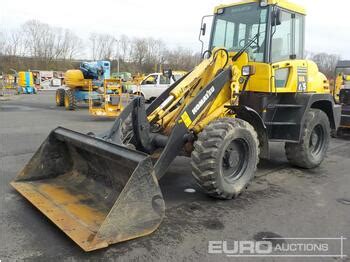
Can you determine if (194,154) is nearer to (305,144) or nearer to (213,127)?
(213,127)

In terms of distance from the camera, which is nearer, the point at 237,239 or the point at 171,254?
the point at 171,254

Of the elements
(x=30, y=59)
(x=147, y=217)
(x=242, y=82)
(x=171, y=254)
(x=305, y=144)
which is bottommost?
(x=171, y=254)

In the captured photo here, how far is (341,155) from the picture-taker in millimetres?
8805

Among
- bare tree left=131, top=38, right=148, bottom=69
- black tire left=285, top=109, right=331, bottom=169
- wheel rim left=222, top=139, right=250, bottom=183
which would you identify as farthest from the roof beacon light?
bare tree left=131, top=38, right=148, bottom=69

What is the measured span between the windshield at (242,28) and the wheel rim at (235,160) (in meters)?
1.66

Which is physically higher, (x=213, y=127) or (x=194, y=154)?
(x=213, y=127)

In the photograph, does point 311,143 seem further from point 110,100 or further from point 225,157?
point 110,100

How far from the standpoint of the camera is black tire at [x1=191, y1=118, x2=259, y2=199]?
4.90 metres

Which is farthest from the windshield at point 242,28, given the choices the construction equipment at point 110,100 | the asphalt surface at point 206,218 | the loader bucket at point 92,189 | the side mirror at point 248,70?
the construction equipment at point 110,100

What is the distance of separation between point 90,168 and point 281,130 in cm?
348

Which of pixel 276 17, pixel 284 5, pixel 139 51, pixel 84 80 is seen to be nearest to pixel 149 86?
pixel 84 80

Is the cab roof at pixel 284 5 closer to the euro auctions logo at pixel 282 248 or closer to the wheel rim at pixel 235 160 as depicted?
the wheel rim at pixel 235 160

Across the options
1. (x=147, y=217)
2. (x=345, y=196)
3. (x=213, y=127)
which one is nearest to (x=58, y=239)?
(x=147, y=217)

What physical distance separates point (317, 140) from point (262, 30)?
8.78 feet
